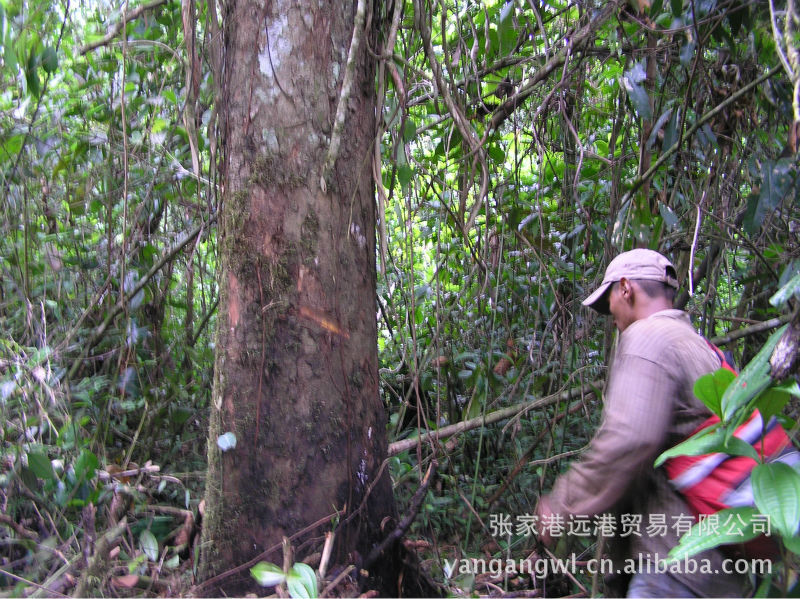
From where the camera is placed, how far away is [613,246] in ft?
9.05

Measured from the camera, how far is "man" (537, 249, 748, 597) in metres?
1.63

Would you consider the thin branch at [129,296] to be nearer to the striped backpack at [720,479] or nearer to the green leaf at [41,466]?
the green leaf at [41,466]

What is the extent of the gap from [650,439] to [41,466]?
181cm

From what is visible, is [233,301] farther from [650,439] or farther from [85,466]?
[650,439]

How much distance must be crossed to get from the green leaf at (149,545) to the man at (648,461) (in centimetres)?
116

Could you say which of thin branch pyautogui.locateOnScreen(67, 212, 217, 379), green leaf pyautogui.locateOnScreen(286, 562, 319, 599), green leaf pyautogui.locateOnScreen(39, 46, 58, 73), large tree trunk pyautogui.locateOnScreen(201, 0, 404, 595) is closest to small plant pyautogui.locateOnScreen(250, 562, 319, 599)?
green leaf pyautogui.locateOnScreen(286, 562, 319, 599)

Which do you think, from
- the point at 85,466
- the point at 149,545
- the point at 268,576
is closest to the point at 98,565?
the point at 149,545

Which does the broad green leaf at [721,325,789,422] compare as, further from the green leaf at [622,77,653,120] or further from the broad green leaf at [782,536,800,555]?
the green leaf at [622,77,653,120]

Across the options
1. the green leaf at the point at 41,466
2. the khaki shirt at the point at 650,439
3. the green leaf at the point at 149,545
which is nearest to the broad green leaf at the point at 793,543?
the khaki shirt at the point at 650,439

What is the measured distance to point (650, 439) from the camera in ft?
5.31

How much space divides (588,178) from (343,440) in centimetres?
239

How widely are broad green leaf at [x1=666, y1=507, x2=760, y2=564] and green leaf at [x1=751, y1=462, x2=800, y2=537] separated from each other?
2.2 inches

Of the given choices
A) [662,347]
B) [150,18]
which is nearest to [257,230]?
[662,347]

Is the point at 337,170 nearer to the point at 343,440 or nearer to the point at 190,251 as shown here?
the point at 343,440
